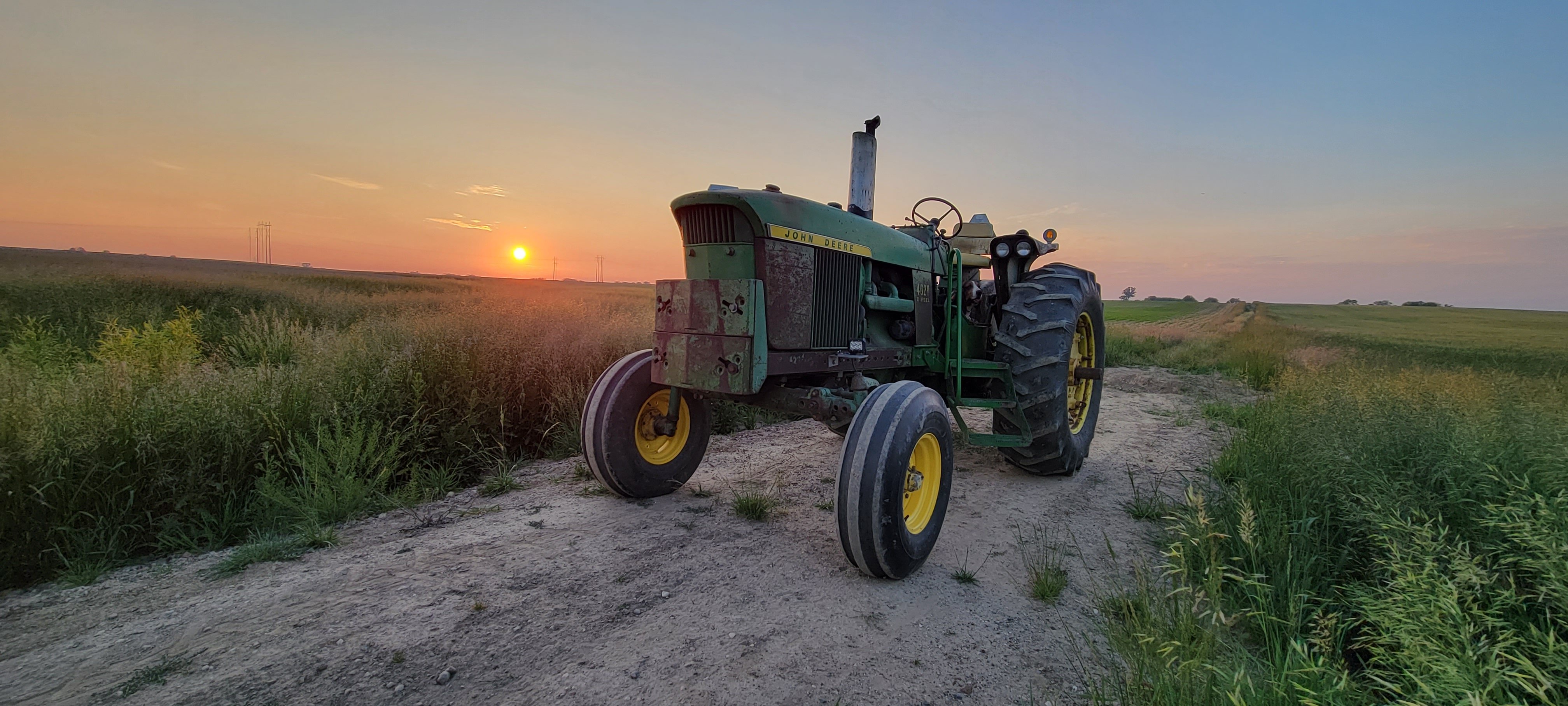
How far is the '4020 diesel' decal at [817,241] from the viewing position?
10.5ft

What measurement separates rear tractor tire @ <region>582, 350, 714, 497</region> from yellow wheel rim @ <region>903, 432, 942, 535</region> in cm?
152

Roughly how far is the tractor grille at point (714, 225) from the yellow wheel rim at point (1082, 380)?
3.39 m

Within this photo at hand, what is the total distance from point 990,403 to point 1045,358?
1.57ft

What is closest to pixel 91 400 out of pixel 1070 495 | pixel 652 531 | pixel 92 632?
pixel 92 632

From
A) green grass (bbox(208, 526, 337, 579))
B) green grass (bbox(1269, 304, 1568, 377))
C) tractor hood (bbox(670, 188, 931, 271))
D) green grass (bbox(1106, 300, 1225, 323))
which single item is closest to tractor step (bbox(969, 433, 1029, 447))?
tractor hood (bbox(670, 188, 931, 271))

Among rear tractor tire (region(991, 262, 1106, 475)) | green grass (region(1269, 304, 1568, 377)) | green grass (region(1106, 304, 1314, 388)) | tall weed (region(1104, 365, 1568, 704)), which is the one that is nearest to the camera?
tall weed (region(1104, 365, 1568, 704))

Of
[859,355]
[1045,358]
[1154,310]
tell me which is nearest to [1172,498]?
[1045,358]

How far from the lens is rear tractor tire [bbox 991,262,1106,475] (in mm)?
4176

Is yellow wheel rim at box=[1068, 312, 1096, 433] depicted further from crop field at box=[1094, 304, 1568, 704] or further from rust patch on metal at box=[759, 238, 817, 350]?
rust patch on metal at box=[759, 238, 817, 350]

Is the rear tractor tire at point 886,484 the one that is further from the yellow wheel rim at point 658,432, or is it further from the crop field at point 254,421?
the crop field at point 254,421

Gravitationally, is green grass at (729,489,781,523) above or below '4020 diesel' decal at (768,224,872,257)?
below

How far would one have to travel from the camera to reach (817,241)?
134 inches

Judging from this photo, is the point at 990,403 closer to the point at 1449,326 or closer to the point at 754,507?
the point at 754,507

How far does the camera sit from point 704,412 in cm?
421
